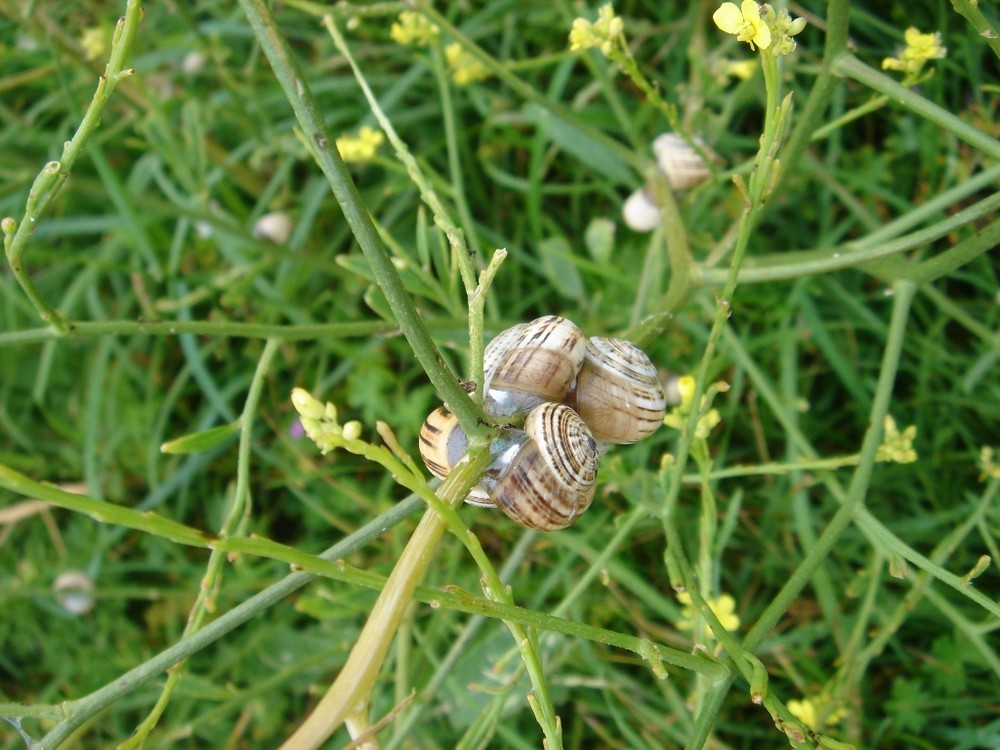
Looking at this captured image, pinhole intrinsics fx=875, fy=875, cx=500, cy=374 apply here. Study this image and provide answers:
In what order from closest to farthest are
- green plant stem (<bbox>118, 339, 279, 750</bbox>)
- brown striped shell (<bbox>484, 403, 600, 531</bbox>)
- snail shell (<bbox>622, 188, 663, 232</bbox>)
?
brown striped shell (<bbox>484, 403, 600, 531</bbox>) < green plant stem (<bbox>118, 339, 279, 750</bbox>) < snail shell (<bbox>622, 188, 663, 232</bbox>)

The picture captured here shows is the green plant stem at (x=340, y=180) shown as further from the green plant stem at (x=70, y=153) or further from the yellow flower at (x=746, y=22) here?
the yellow flower at (x=746, y=22)

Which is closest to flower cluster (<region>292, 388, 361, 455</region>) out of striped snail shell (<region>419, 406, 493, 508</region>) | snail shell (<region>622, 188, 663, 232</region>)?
striped snail shell (<region>419, 406, 493, 508</region>)

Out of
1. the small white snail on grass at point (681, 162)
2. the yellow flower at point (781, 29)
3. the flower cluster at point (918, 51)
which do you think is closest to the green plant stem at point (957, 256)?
the flower cluster at point (918, 51)

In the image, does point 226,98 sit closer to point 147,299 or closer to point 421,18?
point 147,299

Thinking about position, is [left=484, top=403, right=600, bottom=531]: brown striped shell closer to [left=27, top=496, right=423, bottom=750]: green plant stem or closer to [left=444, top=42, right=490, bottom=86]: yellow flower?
[left=27, top=496, right=423, bottom=750]: green plant stem

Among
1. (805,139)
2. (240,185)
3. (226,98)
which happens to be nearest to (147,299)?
(240,185)
